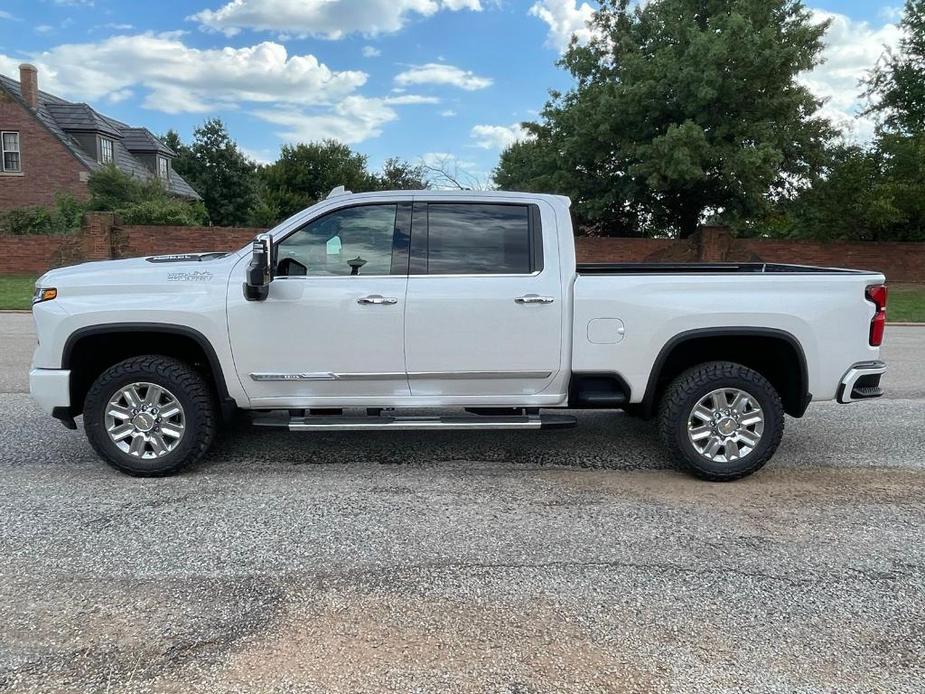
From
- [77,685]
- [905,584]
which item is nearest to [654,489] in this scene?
[905,584]

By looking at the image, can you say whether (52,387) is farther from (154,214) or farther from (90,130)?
(90,130)

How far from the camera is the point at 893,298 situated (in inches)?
811

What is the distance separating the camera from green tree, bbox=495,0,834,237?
19.3m

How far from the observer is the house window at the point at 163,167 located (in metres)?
37.8

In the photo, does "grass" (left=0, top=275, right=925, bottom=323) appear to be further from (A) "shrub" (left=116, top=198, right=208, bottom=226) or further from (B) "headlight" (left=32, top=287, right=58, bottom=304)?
(B) "headlight" (left=32, top=287, right=58, bottom=304)

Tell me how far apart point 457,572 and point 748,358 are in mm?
2988

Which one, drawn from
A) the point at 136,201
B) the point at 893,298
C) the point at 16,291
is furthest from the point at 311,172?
the point at 893,298

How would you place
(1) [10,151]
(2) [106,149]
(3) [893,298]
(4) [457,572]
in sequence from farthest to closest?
(2) [106,149]
(1) [10,151]
(3) [893,298]
(4) [457,572]

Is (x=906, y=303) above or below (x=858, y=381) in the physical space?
below

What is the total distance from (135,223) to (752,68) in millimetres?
19968

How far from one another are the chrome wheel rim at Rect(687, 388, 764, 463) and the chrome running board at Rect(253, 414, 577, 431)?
2.93ft

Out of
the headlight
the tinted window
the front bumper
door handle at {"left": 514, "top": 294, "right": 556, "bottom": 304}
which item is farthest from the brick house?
door handle at {"left": 514, "top": 294, "right": 556, "bottom": 304}

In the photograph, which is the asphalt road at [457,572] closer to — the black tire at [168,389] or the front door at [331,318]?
the black tire at [168,389]

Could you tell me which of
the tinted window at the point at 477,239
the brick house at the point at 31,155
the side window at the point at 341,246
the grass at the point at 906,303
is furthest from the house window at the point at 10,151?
the grass at the point at 906,303
